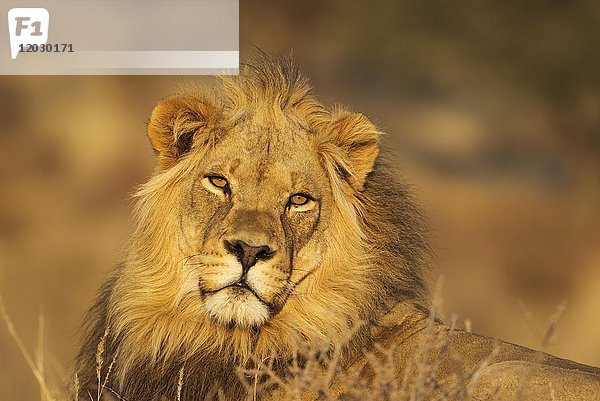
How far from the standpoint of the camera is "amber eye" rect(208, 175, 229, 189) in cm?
469

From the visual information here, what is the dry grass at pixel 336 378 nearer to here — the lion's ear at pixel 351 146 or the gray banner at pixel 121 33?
the lion's ear at pixel 351 146

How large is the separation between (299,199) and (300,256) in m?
0.24

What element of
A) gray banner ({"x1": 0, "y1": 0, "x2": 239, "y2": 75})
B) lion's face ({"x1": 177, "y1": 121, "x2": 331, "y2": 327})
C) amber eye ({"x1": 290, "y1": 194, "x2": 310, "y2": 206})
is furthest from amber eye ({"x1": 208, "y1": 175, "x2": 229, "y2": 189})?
gray banner ({"x1": 0, "y1": 0, "x2": 239, "y2": 75})

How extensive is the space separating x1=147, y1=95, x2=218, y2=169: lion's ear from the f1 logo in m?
→ 6.67

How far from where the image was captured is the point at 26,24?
1127 cm

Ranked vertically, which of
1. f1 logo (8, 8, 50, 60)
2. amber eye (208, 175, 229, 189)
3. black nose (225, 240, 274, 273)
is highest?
f1 logo (8, 8, 50, 60)

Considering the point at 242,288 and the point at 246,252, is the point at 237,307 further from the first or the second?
the point at 246,252

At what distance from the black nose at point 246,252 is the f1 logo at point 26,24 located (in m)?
7.39

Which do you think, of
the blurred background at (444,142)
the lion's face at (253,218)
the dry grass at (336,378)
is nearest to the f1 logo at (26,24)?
the blurred background at (444,142)

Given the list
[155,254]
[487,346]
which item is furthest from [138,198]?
[487,346]

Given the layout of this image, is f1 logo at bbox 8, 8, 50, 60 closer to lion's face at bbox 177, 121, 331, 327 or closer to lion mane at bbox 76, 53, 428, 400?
lion mane at bbox 76, 53, 428, 400

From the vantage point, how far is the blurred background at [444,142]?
13.0 m

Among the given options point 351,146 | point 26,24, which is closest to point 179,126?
point 351,146

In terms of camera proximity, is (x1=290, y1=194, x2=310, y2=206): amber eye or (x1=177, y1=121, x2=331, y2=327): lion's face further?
(x1=290, y1=194, x2=310, y2=206): amber eye
